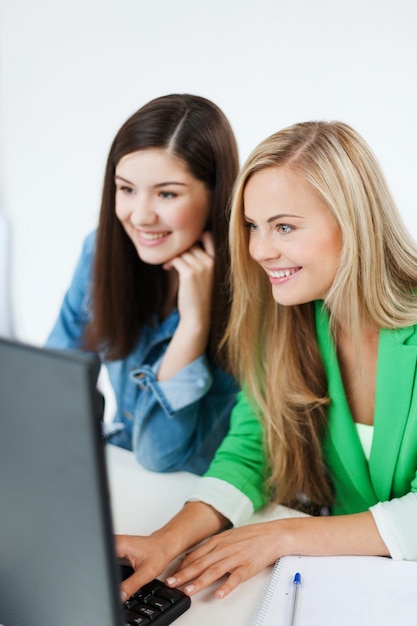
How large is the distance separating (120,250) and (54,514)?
0.99 meters

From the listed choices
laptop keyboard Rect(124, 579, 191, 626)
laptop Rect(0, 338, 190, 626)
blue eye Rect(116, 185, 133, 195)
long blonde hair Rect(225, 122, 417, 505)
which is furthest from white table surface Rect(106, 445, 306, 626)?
blue eye Rect(116, 185, 133, 195)

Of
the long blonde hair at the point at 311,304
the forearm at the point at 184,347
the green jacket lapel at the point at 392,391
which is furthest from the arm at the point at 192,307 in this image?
the green jacket lapel at the point at 392,391

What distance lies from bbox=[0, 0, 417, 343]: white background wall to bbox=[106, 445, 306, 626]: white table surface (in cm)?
62

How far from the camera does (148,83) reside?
1455 millimetres

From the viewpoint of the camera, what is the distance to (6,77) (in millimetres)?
1809

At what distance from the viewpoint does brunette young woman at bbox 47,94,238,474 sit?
133 centimetres

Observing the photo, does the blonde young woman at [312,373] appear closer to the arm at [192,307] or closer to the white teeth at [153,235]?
the arm at [192,307]

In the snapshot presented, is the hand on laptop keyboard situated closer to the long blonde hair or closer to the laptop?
the laptop

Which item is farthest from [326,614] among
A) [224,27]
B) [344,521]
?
[224,27]

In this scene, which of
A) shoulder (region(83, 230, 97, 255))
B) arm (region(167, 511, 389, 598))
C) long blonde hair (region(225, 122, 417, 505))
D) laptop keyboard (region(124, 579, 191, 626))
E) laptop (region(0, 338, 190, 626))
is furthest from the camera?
shoulder (region(83, 230, 97, 255))

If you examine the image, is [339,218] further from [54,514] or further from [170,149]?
[54,514]

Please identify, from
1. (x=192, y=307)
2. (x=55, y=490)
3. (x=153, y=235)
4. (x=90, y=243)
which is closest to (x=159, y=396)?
(x=192, y=307)

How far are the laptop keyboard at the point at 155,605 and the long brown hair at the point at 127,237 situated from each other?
62cm

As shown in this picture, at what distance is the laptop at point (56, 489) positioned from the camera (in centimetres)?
50
